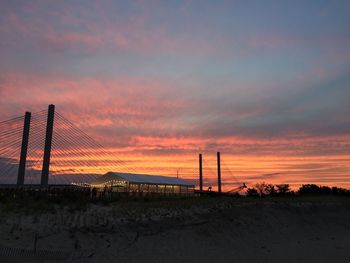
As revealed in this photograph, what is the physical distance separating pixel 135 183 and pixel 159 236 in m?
46.3

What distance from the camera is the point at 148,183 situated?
2709 inches

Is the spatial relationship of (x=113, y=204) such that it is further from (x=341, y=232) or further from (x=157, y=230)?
(x=341, y=232)

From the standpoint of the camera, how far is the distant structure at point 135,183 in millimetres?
64562

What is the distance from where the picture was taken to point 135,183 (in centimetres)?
6600

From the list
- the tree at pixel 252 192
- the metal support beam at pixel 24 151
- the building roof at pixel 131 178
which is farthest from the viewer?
the tree at pixel 252 192

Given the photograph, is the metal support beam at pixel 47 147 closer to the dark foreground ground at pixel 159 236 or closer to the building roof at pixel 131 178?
the dark foreground ground at pixel 159 236

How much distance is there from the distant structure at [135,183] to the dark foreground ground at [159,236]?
1345 inches

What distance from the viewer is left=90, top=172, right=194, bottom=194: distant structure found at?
212ft

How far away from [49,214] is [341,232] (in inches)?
1054

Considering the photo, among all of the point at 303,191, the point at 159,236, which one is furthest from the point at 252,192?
the point at 159,236

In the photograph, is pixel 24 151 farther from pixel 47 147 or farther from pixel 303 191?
pixel 303 191

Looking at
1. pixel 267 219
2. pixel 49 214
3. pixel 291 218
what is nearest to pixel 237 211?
pixel 267 219

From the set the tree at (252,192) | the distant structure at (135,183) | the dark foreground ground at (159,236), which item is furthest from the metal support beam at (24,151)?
the tree at (252,192)

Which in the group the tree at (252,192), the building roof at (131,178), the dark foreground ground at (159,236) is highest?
the building roof at (131,178)
